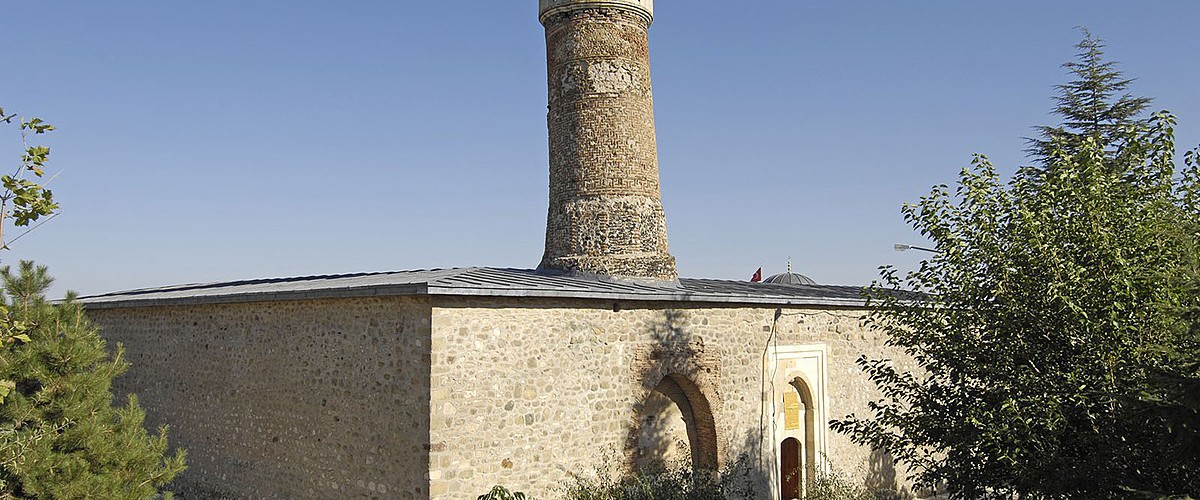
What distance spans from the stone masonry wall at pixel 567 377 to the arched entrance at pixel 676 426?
0.50 feet

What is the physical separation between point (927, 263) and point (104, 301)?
42.2 feet

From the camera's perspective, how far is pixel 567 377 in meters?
9.67

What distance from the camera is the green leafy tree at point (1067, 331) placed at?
252 inches

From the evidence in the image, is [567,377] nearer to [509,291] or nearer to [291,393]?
[509,291]

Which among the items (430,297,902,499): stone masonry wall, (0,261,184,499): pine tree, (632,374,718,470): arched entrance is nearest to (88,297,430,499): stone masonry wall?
(430,297,902,499): stone masonry wall

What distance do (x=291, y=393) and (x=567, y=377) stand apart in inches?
139

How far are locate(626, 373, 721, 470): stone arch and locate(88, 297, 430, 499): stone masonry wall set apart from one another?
3157mm

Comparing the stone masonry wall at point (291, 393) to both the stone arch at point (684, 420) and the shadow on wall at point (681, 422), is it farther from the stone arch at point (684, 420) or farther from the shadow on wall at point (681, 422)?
the stone arch at point (684, 420)

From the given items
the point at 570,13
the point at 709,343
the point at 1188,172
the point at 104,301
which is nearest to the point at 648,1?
the point at 570,13

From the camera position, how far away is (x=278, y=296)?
10242 mm

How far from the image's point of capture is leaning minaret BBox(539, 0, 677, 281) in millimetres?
12594

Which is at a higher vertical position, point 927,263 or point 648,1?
point 648,1

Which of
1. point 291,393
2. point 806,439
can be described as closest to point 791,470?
point 806,439

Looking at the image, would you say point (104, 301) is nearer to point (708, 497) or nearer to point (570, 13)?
point (570, 13)
